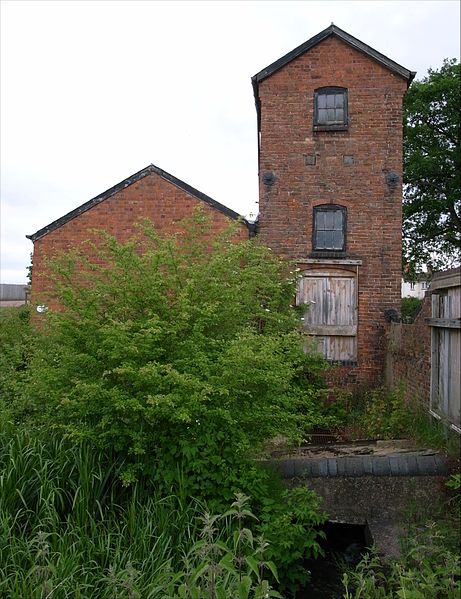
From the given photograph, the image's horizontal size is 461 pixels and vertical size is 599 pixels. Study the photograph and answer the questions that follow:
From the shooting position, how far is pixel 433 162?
1090 inches

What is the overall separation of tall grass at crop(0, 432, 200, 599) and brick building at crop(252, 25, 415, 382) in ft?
26.6

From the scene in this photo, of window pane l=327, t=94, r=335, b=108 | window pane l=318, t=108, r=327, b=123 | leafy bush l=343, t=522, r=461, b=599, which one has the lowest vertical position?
leafy bush l=343, t=522, r=461, b=599

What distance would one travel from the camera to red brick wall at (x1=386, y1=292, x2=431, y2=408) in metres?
8.09

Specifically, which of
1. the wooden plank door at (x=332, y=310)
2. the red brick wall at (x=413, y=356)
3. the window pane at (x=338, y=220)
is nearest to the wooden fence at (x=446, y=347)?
the red brick wall at (x=413, y=356)

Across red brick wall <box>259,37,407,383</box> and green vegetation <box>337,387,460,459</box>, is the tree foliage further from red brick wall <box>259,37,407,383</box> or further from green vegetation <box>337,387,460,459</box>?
red brick wall <box>259,37,407,383</box>

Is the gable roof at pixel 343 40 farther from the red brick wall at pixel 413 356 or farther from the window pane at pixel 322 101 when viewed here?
the red brick wall at pixel 413 356

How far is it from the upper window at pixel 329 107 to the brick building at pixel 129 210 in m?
2.74

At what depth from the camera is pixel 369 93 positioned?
13594 millimetres

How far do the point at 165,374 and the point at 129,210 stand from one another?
839 cm

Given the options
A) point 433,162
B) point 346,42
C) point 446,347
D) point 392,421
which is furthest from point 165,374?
point 433,162

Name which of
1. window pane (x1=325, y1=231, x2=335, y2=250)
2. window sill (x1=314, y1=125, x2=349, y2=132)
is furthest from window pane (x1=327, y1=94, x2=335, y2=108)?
window pane (x1=325, y1=231, x2=335, y2=250)

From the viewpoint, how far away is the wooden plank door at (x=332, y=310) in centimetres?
1342

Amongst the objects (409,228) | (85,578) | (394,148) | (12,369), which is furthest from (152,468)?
(409,228)

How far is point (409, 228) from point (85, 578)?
26870mm
